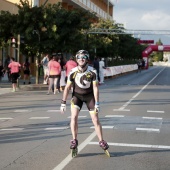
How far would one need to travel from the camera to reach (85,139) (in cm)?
953

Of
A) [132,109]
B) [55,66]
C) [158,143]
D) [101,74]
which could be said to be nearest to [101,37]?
[101,74]

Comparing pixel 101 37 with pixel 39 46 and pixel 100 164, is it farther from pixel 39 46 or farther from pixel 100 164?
pixel 100 164

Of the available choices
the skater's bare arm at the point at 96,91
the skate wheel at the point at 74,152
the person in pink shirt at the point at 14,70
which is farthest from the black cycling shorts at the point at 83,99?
the person in pink shirt at the point at 14,70

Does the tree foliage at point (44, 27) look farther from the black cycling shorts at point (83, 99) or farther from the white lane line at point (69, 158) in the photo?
the black cycling shorts at point (83, 99)

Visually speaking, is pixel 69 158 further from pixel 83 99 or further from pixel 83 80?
pixel 83 80

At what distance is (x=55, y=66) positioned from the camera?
21.6m

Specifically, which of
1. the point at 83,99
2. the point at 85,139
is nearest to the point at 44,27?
the point at 85,139

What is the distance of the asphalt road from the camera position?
741cm

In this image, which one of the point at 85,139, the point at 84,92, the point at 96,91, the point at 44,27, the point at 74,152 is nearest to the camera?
the point at 74,152

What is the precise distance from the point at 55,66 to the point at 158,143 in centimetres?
1280

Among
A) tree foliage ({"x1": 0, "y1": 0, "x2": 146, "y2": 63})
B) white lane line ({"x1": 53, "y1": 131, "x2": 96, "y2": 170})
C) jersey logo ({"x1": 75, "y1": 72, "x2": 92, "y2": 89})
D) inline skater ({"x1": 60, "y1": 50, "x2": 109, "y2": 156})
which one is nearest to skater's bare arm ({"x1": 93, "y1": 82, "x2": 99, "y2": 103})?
inline skater ({"x1": 60, "y1": 50, "x2": 109, "y2": 156})

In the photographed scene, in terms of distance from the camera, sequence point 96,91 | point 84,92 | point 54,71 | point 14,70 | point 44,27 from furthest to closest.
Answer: point 44,27
point 14,70
point 54,71
point 84,92
point 96,91

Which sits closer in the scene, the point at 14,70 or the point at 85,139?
the point at 85,139

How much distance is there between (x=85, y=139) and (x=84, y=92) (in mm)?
1718
